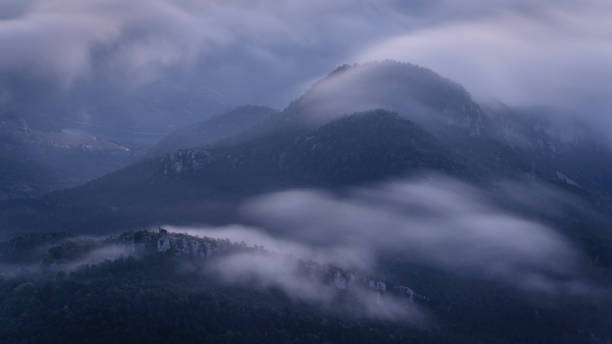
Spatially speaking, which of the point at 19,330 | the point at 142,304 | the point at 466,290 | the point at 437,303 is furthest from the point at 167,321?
the point at 466,290

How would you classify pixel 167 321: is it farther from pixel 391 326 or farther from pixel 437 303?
pixel 437 303

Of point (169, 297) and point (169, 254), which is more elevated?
point (169, 254)

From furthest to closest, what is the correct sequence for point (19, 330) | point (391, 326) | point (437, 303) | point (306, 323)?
1. point (437, 303)
2. point (391, 326)
3. point (306, 323)
4. point (19, 330)

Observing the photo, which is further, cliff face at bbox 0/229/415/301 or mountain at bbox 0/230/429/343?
cliff face at bbox 0/229/415/301

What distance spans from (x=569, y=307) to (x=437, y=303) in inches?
1435

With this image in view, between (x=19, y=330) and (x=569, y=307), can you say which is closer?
(x=19, y=330)

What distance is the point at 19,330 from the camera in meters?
112

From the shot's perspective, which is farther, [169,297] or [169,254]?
[169,254]

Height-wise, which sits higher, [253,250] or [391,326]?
[253,250]

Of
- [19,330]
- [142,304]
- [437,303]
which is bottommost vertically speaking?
[19,330]

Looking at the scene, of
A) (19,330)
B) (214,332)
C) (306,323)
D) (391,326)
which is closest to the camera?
(19,330)

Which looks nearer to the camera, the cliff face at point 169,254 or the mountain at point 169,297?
the mountain at point 169,297

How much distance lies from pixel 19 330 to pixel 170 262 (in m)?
42.8

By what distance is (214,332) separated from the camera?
11981 centimetres
